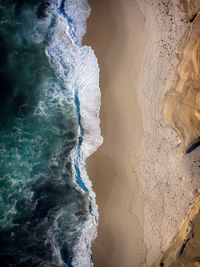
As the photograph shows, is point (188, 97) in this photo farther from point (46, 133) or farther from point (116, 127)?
point (46, 133)

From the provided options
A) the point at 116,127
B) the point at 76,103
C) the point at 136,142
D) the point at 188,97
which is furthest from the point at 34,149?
the point at 188,97

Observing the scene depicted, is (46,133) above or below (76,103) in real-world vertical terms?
below

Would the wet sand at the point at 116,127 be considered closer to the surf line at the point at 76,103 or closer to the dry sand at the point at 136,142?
the dry sand at the point at 136,142

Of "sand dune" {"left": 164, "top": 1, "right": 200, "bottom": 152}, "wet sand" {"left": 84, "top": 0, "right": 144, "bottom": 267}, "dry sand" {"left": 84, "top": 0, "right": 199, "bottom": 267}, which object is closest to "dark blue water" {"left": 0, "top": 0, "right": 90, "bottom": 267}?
"wet sand" {"left": 84, "top": 0, "right": 144, "bottom": 267}

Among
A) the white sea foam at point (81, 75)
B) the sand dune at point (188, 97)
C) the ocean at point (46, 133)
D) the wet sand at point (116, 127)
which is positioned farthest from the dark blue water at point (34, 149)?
the sand dune at point (188, 97)

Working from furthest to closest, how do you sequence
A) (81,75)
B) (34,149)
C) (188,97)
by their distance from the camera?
(34,149)
(81,75)
(188,97)
